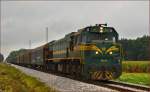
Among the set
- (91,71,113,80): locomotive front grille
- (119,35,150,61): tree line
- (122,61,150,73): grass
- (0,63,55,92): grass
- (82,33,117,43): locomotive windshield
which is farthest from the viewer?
(119,35,150,61): tree line

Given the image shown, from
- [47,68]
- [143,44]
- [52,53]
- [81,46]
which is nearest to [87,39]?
[81,46]

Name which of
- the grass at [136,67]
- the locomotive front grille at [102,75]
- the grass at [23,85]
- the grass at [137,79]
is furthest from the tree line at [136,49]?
the grass at [23,85]

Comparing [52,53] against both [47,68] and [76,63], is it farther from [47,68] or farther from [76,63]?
[76,63]

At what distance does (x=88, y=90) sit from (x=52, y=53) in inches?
1021

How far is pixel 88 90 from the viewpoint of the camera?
20422 mm

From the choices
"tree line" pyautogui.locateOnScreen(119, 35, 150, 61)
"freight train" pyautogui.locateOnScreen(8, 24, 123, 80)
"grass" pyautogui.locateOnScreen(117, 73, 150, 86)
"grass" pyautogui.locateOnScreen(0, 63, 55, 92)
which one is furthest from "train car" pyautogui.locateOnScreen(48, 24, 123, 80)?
"tree line" pyautogui.locateOnScreen(119, 35, 150, 61)

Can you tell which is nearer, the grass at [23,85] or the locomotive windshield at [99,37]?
the grass at [23,85]

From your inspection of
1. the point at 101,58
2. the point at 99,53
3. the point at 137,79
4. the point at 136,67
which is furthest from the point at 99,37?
the point at 136,67

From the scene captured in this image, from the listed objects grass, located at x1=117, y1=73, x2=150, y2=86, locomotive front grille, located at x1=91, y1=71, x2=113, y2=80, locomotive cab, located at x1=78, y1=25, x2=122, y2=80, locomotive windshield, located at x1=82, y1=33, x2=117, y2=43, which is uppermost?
locomotive windshield, located at x1=82, y1=33, x2=117, y2=43

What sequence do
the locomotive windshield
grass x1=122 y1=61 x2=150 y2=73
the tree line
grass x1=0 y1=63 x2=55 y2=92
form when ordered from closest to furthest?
grass x1=0 y1=63 x2=55 y2=92, the locomotive windshield, grass x1=122 y1=61 x2=150 y2=73, the tree line

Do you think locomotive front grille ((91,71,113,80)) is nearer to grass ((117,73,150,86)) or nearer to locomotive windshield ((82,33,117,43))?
grass ((117,73,150,86))

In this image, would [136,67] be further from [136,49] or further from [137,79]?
[136,49]

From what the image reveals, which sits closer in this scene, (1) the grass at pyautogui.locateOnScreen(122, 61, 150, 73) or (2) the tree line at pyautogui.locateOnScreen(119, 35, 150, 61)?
(1) the grass at pyautogui.locateOnScreen(122, 61, 150, 73)

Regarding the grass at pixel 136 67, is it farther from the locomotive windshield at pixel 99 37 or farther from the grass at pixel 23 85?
the grass at pixel 23 85
